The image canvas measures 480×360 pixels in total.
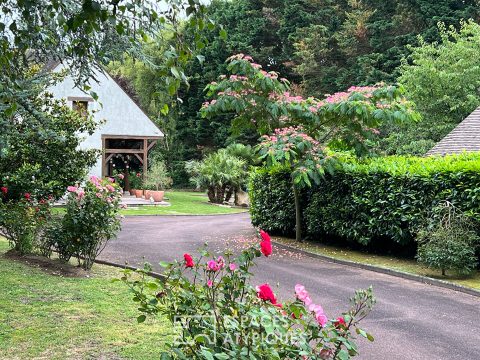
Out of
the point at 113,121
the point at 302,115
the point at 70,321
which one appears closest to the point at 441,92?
the point at 302,115

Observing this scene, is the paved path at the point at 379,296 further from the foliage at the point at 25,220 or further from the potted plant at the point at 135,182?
the potted plant at the point at 135,182

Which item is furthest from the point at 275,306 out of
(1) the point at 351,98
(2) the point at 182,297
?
(1) the point at 351,98

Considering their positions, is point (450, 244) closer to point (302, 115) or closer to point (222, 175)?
point (302, 115)

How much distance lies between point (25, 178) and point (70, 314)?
5.75m

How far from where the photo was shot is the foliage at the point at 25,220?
11.2 meters

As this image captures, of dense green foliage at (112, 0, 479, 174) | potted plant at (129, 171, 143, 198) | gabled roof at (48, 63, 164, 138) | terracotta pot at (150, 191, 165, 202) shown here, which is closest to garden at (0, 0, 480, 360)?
terracotta pot at (150, 191, 165, 202)

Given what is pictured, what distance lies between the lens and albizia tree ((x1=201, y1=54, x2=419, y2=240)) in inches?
556

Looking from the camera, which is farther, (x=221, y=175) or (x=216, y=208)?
(x=221, y=175)

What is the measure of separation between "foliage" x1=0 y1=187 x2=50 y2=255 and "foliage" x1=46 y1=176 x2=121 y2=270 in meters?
0.62

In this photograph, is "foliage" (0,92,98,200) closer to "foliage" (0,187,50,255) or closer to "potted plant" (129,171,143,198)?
"foliage" (0,187,50,255)

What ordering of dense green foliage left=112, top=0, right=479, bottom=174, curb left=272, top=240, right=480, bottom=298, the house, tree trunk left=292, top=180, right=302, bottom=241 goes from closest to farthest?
curb left=272, top=240, right=480, bottom=298 → tree trunk left=292, top=180, right=302, bottom=241 → the house → dense green foliage left=112, top=0, right=479, bottom=174

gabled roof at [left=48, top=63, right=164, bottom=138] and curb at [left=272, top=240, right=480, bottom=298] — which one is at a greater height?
gabled roof at [left=48, top=63, right=164, bottom=138]

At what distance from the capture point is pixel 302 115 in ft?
50.0

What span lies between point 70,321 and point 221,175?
2690 centimetres
